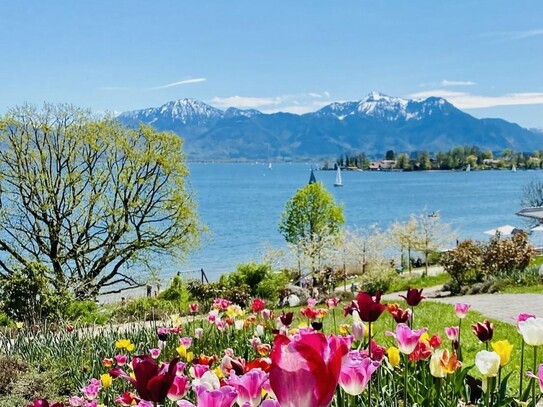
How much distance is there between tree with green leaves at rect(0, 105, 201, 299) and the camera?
80.0ft

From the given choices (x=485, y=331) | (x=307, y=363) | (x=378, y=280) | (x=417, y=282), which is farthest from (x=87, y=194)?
(x=307, y=363)

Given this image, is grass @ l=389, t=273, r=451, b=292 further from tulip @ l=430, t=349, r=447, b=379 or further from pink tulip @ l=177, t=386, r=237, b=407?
pink tulip @ l=177, t=386, r=237, b=407

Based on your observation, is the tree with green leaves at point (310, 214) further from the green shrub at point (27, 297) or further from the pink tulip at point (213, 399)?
the pink tulip at point (213, 399)

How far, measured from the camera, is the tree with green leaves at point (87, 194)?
24.4 m

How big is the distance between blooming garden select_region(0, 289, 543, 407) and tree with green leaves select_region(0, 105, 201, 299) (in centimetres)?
1508

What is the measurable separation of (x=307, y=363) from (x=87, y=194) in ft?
82.8

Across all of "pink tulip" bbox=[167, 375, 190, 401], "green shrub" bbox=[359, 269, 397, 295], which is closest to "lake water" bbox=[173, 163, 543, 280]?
"green shrub" bbox=[359, 269, 397, 295]

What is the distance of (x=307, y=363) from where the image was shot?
41.3 inches

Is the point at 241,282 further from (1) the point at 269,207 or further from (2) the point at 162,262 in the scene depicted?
(1) the point at 269,207

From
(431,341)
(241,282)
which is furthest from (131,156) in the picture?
(431,341)

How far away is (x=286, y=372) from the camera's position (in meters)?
1.05

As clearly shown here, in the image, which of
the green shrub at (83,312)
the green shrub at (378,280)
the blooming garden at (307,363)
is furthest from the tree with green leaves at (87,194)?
the blooming garden at (307,363)

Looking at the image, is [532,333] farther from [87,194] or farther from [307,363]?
[87,194]

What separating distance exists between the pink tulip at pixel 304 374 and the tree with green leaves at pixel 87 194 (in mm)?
23019
